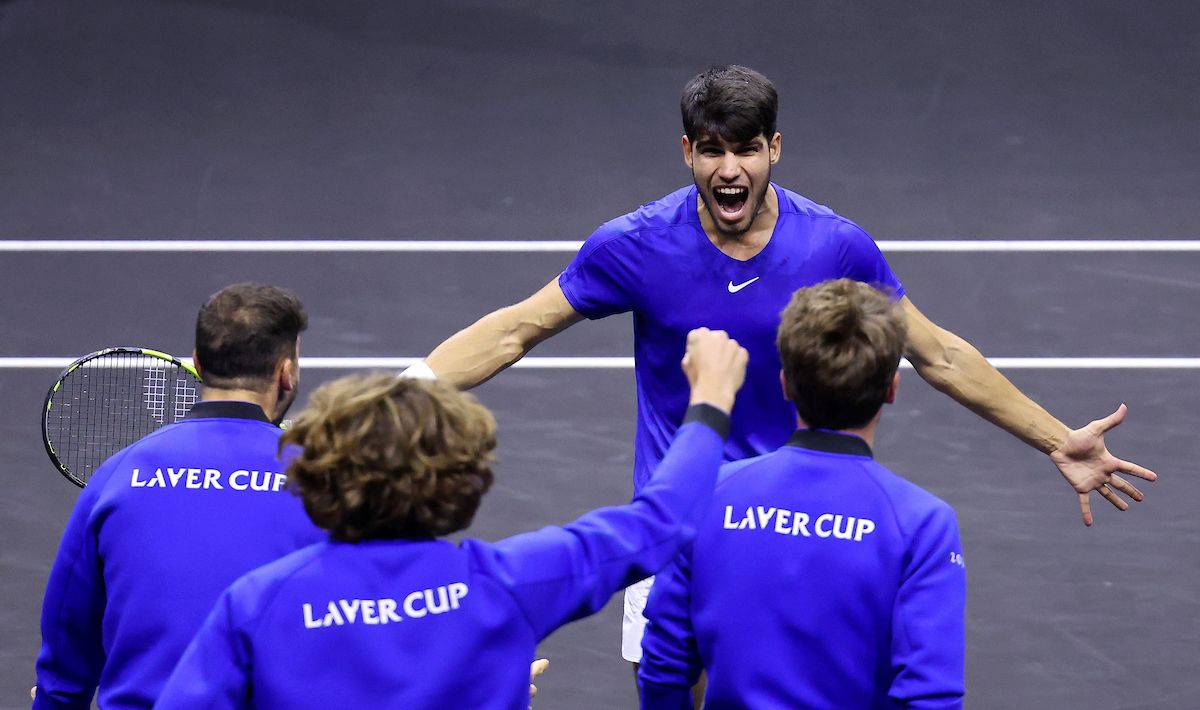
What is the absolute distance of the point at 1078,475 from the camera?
18.9 ft

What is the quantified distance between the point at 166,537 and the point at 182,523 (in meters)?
0.05

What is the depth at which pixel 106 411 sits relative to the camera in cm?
874

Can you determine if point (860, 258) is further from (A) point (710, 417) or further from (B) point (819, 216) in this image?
(A) point (710, 417)

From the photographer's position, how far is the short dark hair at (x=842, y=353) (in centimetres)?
407

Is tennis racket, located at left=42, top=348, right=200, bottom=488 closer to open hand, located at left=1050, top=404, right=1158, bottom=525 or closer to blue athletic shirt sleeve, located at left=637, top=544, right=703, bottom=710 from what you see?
blue athletic shirt sleeve, located at left=637, top=544, right=703, bottom=710

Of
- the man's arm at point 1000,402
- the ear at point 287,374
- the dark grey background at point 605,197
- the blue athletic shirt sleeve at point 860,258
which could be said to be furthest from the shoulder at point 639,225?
the dark grey background at point 605,197

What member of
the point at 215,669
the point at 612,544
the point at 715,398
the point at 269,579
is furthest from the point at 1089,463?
the point at 215,669

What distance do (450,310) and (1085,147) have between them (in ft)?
16.1

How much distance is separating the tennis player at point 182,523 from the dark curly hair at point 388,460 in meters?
0.70

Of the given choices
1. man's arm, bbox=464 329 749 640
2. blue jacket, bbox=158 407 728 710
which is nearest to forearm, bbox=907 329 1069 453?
man's arm, bbox=464 329 749 640

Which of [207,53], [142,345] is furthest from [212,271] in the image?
[207,53]

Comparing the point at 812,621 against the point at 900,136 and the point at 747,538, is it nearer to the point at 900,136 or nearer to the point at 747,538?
the point at 747,538

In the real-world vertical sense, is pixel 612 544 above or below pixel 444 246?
above

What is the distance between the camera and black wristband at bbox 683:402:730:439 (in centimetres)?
386
